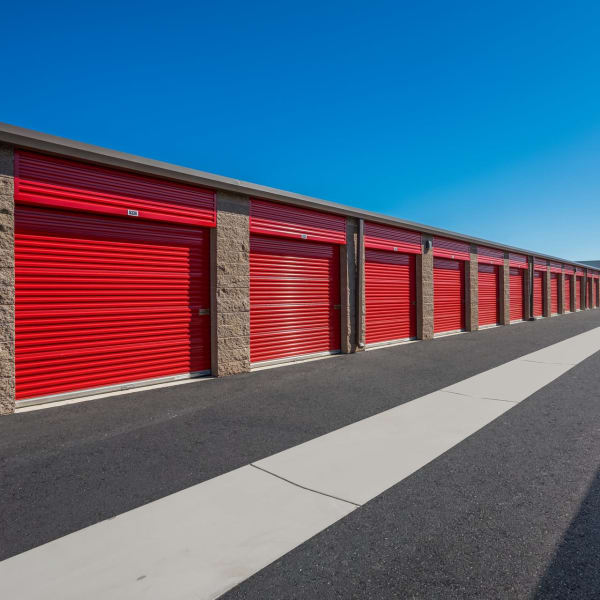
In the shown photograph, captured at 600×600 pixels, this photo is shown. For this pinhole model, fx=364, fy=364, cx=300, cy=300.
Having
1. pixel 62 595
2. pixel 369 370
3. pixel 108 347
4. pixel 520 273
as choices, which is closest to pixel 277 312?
pixel 369 370

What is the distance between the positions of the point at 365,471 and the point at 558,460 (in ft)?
6.00

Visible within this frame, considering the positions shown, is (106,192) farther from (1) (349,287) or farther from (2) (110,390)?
(1) (349,287)

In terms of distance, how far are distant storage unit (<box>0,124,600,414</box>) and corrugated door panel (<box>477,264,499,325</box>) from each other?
6687 mm

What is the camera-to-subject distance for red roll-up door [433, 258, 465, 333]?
13.3 m

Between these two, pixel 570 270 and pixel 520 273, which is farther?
pixel 570 270

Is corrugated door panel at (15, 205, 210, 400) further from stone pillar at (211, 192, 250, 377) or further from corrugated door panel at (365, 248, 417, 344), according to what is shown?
corrugated door panel at (365, 248, 417, 344)

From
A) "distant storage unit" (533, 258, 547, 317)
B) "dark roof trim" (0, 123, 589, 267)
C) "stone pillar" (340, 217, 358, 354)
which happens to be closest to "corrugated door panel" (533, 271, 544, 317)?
"distant storage unit" (533, 258, 547, 317)

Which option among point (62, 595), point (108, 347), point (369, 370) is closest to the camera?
point (62, 595)

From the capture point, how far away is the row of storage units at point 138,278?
548 cm

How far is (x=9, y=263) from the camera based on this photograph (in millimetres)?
5141

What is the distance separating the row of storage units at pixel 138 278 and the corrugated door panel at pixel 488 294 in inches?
334

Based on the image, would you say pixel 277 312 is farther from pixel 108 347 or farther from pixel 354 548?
pixel 354 548

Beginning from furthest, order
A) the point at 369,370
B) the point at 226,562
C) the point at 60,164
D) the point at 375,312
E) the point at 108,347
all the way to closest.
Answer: the point at 375,312 < the point at 369,370 < the point at 108,347 < the point at 60,164 < the point at 226,562

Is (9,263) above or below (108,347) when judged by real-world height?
above
